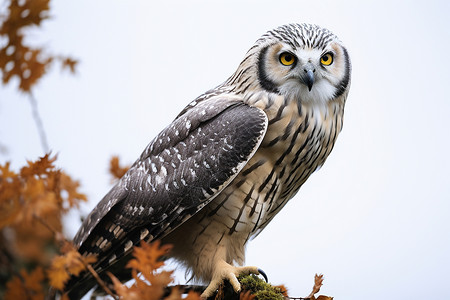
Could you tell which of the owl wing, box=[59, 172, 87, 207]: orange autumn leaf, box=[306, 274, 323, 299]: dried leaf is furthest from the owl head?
box=[59, 172, 87, 207]: orange autumn leaf

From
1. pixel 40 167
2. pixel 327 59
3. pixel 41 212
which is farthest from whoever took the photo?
pixel 327 59

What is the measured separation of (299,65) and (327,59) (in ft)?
0.75

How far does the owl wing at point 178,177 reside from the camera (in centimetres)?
269

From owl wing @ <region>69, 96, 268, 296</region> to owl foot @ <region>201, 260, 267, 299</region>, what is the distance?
1.16 ft

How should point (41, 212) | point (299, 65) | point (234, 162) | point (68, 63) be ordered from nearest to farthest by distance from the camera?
point (41, 212)
point (68, 63)
point (234, 162)
point (299, 65)

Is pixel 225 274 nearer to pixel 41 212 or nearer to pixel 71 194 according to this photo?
pixel 71 194

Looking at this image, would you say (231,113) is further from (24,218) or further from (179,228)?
(24,218)

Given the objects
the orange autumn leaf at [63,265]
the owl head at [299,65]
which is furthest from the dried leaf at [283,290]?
the orange autumn leaf at [63,265]

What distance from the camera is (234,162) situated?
267cm

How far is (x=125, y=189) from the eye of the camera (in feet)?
10.1

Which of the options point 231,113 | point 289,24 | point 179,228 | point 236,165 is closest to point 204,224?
point 179,228

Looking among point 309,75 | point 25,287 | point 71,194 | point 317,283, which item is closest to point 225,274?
point 317,283

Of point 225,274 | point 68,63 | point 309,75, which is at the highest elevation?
point 68,63

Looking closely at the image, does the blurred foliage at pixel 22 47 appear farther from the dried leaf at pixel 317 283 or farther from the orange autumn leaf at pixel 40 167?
the dried leaf at pixel 317 283
